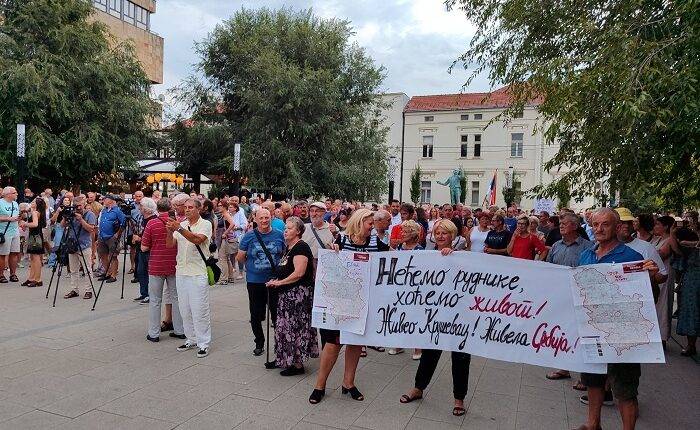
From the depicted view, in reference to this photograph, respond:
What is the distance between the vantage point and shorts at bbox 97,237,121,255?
10.4 meters

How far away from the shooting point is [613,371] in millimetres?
3945

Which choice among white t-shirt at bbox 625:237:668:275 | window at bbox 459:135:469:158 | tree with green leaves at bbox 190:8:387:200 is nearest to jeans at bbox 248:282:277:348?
white t-shirt at bbox 625:237:668:275

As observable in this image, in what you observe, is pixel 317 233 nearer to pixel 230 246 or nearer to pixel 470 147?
pixel 230 246

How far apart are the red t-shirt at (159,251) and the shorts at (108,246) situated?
4133 millimetres

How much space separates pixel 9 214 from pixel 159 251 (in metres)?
5.34

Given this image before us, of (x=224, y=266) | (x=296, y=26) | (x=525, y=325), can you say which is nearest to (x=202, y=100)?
(x=296, y=26)

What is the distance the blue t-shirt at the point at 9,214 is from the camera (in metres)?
9.98

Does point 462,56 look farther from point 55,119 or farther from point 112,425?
point 55,119

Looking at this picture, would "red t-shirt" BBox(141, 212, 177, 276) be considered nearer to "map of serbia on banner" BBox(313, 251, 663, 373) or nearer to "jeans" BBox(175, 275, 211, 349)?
"jeans" BBox(175, 275, 211, 349)

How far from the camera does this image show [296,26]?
28.2 meters

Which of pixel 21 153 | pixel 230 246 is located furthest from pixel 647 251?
pixel 21 153

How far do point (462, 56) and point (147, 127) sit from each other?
19881mm

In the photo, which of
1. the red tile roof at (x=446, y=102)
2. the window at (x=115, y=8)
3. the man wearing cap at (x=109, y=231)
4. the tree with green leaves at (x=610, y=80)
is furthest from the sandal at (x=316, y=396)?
the red tile roof at (x=446, y=102)

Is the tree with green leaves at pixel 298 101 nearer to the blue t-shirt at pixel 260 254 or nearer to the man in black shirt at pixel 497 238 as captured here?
the man in black shirt at pixel 497 238
